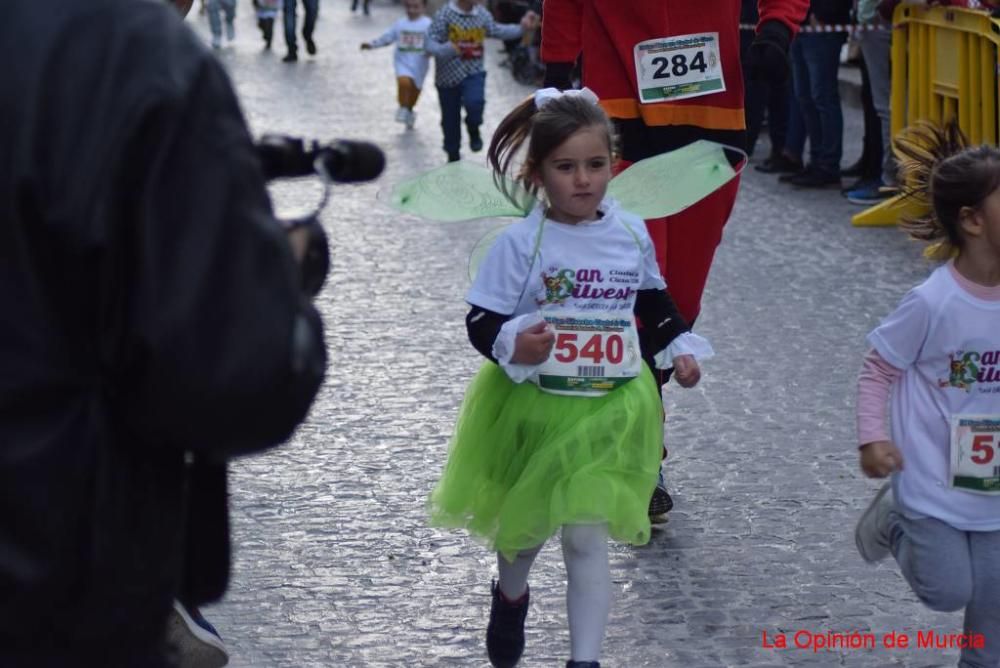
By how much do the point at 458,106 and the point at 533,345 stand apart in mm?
9229

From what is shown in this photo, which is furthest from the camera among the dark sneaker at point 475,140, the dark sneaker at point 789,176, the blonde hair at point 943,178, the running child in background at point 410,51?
the running child in background at point 410,51

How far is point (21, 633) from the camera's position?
5.83 feet

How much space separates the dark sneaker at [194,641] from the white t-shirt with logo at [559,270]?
100cm

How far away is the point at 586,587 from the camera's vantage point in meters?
Result: 3.68

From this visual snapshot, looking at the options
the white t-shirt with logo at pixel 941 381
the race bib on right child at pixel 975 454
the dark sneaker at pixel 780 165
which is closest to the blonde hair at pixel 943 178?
the white t-shirt with logo at pixel 941 381

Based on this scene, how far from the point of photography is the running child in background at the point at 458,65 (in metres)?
12.7

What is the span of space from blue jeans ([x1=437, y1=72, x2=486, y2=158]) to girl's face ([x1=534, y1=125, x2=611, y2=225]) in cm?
874

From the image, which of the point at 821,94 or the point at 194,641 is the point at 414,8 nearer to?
the point at 821,94

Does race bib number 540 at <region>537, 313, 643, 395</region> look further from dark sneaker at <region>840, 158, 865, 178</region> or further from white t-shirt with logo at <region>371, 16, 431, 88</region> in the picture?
white t-shirt with logo at <region>371, 16, 431, 88</region>

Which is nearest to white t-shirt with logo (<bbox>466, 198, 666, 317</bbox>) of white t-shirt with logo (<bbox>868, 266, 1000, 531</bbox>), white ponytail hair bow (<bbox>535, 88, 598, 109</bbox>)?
white ponytail hair bow (<bbox>535, 88, 598, 109</bbox>)

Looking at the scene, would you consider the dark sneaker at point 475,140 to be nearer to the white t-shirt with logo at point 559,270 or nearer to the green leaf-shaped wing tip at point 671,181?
the green leaf-shaped wing tip at point 671,181

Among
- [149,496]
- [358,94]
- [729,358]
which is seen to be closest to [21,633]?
[149,496]

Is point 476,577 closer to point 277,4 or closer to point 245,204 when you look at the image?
point 245,204

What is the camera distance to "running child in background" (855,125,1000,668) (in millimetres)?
3510
